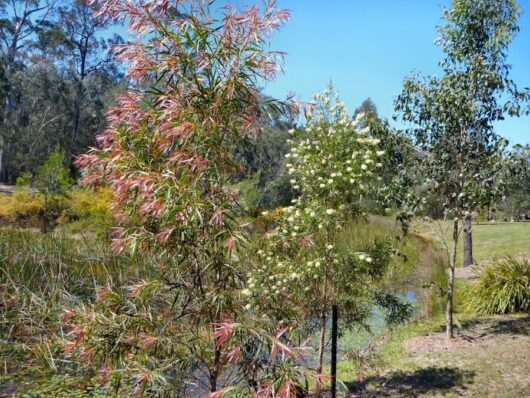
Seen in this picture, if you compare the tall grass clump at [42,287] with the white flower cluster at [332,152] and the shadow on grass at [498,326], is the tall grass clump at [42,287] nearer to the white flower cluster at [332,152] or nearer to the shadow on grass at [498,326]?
the white flower cluster at [332,152]

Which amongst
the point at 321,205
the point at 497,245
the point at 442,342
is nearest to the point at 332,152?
the point at 321,205

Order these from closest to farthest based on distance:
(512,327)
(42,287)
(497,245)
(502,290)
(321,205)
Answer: (321,205) → (512,327) → (42,287) → (502,290) → (497,245)

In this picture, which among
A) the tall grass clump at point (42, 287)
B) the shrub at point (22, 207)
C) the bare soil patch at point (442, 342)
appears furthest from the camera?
the shrub at point (22, 207)

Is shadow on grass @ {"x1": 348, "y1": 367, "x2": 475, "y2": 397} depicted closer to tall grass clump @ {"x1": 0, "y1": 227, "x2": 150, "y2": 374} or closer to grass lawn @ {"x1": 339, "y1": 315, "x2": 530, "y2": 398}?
grass lawn @ {"x1": 339, "y1": 315, "x2": 530, "y2": 398}

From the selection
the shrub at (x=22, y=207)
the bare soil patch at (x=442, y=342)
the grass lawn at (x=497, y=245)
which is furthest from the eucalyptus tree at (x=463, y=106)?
the shrub at (x=22, y=207)

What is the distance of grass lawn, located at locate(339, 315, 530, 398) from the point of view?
5.18m

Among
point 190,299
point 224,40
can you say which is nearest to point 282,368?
point 190,299

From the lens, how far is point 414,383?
5402mm

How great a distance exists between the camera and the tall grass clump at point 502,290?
826cm

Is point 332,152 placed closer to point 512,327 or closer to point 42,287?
point 512,327

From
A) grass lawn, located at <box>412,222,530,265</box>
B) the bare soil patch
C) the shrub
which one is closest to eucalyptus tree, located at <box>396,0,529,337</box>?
the bare soil patch

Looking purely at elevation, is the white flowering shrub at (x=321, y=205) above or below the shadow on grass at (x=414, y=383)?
above

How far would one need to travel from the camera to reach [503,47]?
6.70 meters

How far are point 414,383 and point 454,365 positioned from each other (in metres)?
0.74
